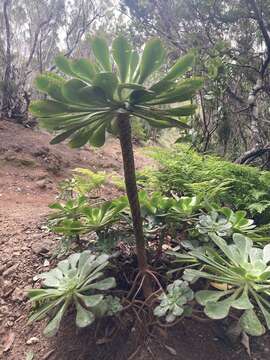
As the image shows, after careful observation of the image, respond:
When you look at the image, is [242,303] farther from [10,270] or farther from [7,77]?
[7,77]

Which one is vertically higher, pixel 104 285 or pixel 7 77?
pixel 7 77

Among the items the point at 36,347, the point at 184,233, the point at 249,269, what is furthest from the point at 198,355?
the point at 36,347

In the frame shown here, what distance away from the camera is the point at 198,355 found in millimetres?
1373

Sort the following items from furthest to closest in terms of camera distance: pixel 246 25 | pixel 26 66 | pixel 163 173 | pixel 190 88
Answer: pixel 26 66, pixel 246 25, pixel 163 173, pixel 190 88

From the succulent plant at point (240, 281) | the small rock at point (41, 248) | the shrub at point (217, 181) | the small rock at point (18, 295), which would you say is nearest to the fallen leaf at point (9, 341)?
the small rock at point (18, 295)

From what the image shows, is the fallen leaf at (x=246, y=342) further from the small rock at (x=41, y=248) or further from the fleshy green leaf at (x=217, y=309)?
the small rock at (x=41, y=248)

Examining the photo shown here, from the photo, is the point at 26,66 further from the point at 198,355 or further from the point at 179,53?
the point at 198,355

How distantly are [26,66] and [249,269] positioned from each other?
7204mm

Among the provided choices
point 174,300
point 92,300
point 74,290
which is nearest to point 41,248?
point 74,290

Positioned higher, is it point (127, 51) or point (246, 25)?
point (246, 25)

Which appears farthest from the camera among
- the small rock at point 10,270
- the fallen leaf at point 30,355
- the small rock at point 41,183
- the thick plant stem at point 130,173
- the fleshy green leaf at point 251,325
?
the small rock at point 41,183

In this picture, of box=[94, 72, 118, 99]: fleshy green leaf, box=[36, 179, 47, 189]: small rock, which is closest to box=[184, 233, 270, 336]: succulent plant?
box=[94, 72, 118, 99]: fleshy green leaf

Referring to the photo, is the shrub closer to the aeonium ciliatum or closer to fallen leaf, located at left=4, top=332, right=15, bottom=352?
the aeonium ciliatum

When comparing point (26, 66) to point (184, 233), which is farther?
point (26, 66)
